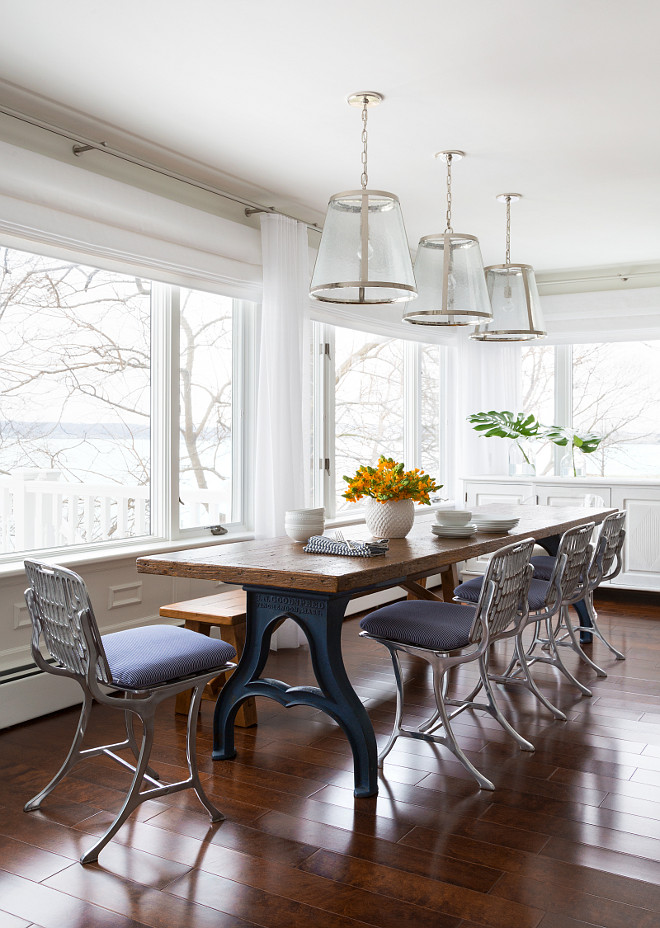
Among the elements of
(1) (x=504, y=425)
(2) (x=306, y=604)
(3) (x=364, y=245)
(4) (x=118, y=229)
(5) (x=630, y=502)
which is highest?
(4) (x=118, y=229)

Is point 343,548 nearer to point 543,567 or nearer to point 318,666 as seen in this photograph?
point 318,666

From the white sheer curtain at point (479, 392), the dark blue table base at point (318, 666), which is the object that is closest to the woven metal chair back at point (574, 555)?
the dark blue table base at point (318, 666)

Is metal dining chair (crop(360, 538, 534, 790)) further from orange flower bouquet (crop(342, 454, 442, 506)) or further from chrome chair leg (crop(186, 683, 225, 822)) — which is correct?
chrome chair leg (crop(186, 683, 225, 822))

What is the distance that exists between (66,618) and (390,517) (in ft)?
5.09

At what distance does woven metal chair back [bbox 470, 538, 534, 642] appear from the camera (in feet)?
9.27

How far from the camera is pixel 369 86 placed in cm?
326

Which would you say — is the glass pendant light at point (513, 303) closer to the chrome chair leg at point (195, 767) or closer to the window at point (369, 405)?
the window at point (369, 405)

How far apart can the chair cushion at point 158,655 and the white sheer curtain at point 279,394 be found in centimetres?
190

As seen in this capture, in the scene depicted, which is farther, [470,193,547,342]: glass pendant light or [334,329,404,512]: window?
[334,329,404,512]: window

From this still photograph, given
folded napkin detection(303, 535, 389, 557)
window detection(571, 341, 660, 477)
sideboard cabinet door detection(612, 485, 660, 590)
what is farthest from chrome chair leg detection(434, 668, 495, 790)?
window detection(571, 341, 660, 477)

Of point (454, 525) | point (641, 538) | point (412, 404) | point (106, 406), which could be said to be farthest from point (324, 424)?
point (641, 538)

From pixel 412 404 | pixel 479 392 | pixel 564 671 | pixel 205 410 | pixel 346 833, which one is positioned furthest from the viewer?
pixel 479 392

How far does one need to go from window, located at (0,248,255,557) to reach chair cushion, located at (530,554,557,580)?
71.0 inches

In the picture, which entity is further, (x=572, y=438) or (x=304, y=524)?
(x=572, y=438)
